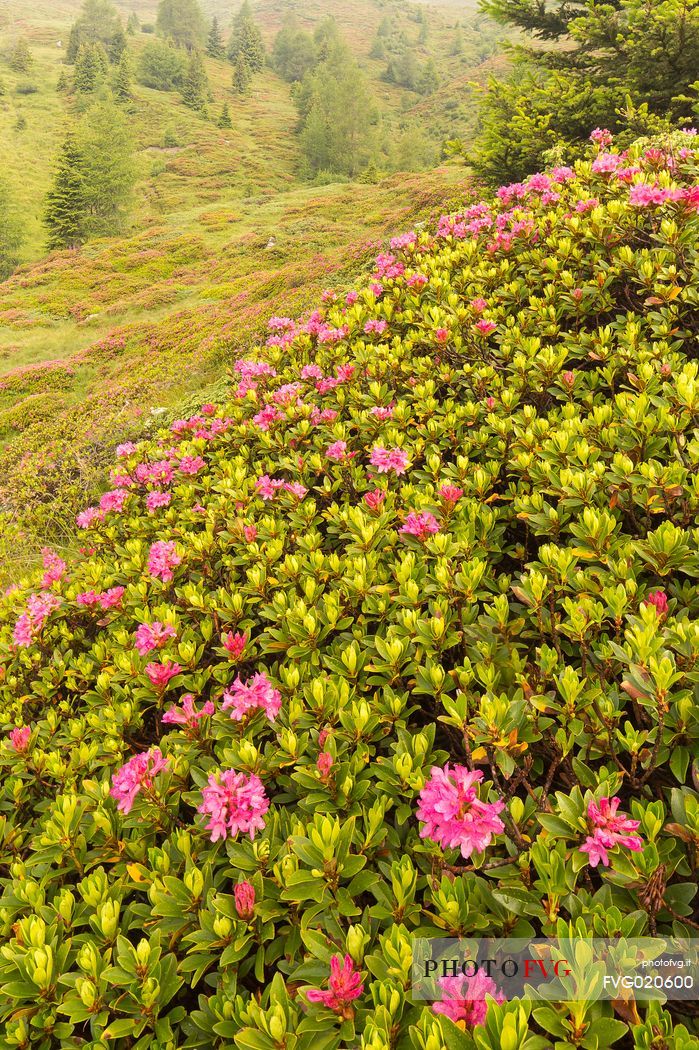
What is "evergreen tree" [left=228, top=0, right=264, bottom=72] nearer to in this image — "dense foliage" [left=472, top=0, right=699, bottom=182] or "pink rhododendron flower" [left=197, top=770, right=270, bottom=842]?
"dense foliage" [left=472, top=0, right=699, bottom=182]

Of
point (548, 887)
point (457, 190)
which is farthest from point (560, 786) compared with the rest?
point (457, 190)

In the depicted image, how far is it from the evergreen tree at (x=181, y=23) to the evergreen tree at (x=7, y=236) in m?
74.7

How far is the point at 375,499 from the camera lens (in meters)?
3.06

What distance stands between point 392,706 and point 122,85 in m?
94.7

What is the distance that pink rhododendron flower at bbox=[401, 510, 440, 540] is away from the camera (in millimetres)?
2660

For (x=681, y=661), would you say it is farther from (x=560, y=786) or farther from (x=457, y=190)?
(x=457, y=190)

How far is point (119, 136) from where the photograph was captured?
4409 centimetres

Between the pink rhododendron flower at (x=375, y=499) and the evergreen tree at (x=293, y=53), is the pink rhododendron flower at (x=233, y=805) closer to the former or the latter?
the pink rhododendron flower at (x=375, y=499)

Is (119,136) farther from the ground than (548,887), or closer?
farther from the ground

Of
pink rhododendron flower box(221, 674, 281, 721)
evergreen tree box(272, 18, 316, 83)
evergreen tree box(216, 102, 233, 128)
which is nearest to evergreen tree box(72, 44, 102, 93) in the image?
evergreen tree box(216, 102, 233, 128)

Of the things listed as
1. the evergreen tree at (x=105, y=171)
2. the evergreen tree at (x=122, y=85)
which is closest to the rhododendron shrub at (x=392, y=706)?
the evergreen tree at (x=105, y=171)

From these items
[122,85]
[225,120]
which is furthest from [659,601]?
[122,85]

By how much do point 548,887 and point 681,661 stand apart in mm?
847

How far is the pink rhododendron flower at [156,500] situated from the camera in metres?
4.27
